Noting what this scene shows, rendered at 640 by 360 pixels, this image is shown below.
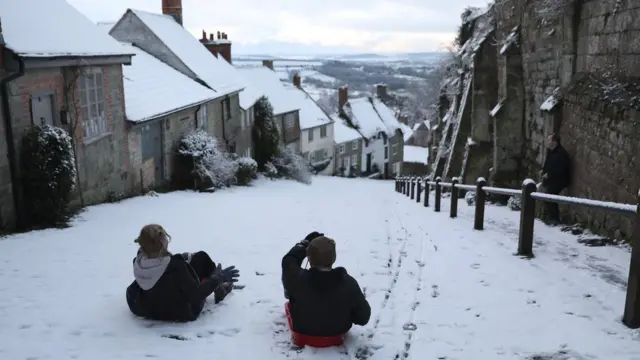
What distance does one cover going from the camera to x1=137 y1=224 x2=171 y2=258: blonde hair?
4691mm

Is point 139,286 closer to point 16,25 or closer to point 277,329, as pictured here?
point 277,329

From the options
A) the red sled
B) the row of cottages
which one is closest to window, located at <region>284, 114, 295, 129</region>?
→ the row of cottages

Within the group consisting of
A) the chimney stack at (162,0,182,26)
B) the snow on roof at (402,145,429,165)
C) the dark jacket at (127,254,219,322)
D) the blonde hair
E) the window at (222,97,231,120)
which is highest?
the chimney stack at (162,0,182,26)

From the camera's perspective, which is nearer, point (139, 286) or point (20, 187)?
point (139, 286)

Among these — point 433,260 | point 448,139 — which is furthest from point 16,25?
point 448,139

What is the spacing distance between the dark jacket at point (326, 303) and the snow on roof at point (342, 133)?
44.2 metres

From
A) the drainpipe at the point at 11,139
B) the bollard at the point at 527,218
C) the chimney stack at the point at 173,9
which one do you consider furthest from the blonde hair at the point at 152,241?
the chimney stack at the point at 173,9

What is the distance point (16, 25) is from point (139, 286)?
833 centimetres

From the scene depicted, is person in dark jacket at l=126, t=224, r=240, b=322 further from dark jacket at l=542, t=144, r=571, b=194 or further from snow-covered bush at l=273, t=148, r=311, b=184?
snow-covered bush at l=273, t=148, r=311, b=184

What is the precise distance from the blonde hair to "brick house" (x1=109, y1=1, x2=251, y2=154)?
1926cm

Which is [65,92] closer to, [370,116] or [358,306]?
[358,306]

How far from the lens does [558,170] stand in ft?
30.7

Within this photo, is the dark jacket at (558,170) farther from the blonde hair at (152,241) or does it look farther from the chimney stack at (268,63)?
the chimney stack at (268,63)

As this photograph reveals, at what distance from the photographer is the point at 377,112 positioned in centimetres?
5697
